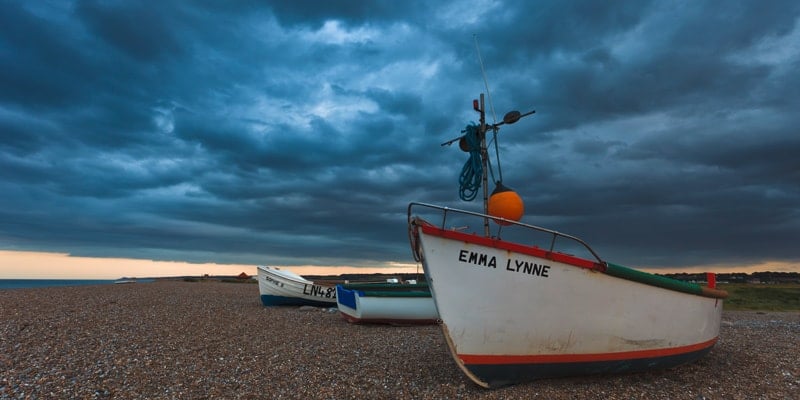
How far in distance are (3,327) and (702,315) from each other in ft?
69.6

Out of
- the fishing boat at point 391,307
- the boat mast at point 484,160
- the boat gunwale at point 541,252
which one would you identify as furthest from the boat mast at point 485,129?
the fishing boat at point 391,307

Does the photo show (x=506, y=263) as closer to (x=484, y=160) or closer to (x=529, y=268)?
(x=529, y=268)

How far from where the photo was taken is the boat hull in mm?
8398

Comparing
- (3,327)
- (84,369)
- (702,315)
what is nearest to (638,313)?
(702,315)

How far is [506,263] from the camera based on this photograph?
843cm

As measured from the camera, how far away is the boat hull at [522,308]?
8.40 metres

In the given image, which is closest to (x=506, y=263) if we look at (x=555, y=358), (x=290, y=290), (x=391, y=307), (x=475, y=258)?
(x=475, y=258)

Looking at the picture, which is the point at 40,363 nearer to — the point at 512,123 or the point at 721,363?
the point at 512,123

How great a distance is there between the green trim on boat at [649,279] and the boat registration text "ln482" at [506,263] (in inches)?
64.3

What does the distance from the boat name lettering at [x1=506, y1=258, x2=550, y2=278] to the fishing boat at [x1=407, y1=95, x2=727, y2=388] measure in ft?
0.06

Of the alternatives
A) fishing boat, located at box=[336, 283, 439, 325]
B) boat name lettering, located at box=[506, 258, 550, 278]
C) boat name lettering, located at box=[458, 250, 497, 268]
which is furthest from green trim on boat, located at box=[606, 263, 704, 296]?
fishing boat, located at box=[336, 283, 439, 325]

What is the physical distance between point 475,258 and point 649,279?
427 cm

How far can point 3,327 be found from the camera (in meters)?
14.1

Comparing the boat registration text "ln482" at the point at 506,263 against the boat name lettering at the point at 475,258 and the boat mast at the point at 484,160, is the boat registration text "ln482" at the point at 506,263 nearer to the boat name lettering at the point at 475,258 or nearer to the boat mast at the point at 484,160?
the boat name lettering at the point at 475,258
